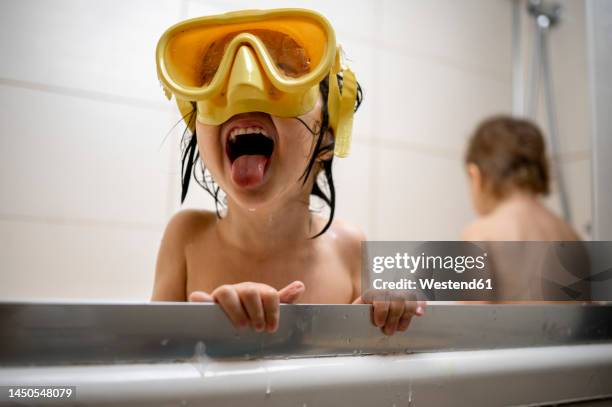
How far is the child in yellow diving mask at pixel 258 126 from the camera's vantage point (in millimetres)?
578

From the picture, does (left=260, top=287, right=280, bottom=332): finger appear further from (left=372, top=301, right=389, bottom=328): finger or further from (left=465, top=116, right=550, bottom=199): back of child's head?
(left=465, top=116, right=550, bottom=199): back of child's head

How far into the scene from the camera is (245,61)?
57 cm

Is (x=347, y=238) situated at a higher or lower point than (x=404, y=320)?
higher

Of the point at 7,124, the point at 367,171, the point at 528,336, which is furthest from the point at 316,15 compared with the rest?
the point at 367,171

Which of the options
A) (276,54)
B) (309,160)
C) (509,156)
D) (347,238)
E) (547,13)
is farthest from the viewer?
(509,156)

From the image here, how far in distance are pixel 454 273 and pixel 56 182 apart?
52 centimetres

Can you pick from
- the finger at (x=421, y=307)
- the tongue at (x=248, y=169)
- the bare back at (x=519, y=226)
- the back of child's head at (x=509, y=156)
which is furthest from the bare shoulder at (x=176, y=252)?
the back of child's head at (x=509, y=156)

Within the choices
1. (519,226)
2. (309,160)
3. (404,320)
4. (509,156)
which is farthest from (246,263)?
(509,156)

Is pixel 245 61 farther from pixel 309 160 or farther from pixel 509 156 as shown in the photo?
pixel 509 156

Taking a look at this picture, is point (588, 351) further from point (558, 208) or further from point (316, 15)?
point (558, 208)

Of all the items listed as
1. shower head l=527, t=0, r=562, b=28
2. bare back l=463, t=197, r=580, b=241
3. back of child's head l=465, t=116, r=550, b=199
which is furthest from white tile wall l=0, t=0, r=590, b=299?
back of child's head l=465, t=116, r=550, b=199

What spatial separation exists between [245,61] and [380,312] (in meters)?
0.32

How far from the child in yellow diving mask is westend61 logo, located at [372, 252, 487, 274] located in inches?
1.7

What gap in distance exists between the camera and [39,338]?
0.43m
